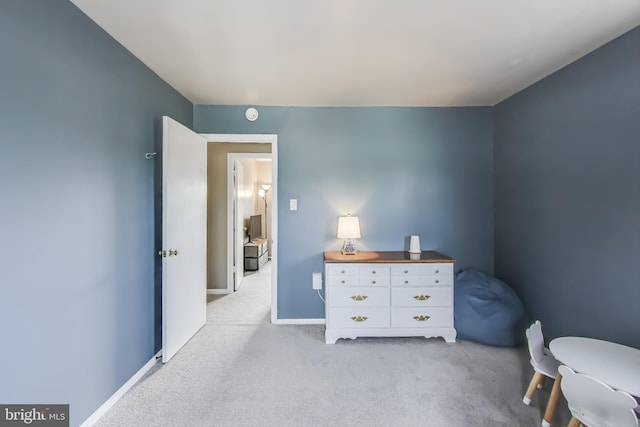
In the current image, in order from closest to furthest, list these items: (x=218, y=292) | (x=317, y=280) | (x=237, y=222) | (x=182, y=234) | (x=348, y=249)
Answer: (x=182, y=234) < (x=348, y=249) < (x=317, y=280) < (x=218, y=292) < (x=237, y=222)

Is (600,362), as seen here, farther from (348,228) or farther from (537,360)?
(348,228)

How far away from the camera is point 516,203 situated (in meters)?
2.78

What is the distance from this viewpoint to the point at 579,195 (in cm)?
211

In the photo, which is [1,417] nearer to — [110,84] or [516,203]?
[110,84]

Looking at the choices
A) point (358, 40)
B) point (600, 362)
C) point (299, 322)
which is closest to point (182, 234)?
point (299, 322)

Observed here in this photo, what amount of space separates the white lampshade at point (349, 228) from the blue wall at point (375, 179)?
225 mm

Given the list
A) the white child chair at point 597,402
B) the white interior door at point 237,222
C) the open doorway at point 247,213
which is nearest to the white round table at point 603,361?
the white child chair at point 597,402

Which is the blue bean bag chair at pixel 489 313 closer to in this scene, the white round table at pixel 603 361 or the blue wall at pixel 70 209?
the white round table at pixel 603 361

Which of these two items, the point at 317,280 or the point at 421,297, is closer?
the point at 421,297

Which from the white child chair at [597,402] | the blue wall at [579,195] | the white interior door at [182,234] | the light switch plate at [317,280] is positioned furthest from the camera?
the light switch plate at [317,280]

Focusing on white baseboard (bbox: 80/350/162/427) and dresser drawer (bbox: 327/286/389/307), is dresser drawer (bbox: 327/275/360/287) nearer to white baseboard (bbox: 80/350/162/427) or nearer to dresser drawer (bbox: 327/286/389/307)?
dresser drawer (bbox: 327/286/389/307)

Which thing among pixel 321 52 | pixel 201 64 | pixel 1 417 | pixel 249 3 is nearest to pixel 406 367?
pixel 1 417

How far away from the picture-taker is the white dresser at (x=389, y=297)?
104 inches

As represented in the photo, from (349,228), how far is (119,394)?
7.29 ft
